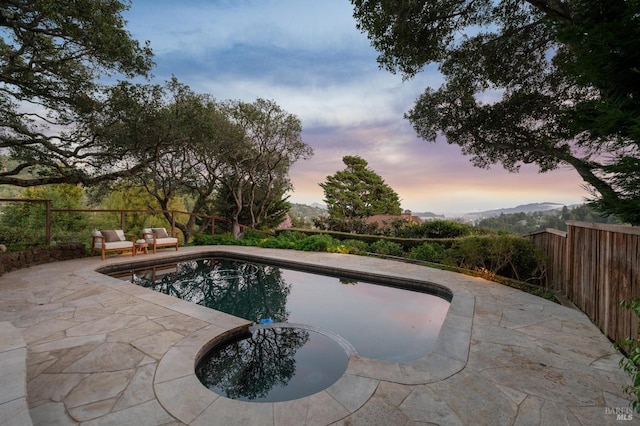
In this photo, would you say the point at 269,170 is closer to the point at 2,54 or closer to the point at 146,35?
the point at 146,35

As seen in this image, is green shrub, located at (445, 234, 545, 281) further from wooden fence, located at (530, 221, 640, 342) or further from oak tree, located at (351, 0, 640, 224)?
oak tree, located at (351, 0, 640, 224)

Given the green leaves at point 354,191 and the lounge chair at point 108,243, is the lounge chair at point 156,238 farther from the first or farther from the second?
the green leaves at point 354,191

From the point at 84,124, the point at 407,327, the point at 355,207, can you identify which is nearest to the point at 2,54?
the point at 84,124

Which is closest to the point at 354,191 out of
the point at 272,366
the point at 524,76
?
the point at 524,76

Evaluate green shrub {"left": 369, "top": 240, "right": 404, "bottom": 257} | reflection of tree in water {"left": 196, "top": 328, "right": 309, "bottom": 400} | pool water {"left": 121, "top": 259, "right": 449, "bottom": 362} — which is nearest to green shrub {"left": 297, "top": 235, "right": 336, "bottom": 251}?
green shrub {"left": 369, "top": 240, "right": 404, "bottom": 257}

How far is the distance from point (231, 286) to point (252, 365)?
11.7 ft

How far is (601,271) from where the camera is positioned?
3643 mm

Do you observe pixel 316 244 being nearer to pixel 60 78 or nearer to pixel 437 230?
pixel 437 230

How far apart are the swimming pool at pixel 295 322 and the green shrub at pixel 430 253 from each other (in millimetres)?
2532

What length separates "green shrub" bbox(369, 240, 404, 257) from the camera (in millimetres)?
9345

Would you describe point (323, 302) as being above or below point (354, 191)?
below

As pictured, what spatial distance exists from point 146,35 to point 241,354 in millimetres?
8550

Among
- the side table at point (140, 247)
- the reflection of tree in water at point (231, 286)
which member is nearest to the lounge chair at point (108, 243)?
the side table at point (140, 247)

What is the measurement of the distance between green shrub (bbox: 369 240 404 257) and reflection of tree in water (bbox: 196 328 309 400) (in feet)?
19.7
